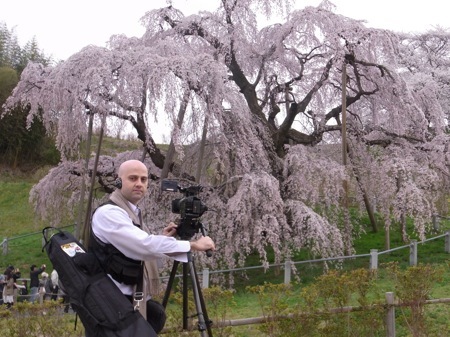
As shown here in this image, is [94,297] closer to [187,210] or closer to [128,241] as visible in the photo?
[128,241]

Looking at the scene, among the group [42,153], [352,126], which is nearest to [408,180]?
[352,126]

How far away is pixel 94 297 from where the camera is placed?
8.05 ft

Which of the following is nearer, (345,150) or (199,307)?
(199,307)

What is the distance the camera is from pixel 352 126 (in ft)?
41.0

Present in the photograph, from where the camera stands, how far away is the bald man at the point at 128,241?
8.14 feet

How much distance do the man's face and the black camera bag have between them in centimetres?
35

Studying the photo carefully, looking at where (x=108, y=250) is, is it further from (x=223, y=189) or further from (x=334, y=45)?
(x=334, y=45)

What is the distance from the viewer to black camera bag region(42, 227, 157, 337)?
2447 mm

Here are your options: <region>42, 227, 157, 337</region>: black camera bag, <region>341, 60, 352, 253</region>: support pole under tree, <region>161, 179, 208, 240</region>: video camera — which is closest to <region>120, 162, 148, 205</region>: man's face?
<region>161, 179, 208, 240</region>: video camera

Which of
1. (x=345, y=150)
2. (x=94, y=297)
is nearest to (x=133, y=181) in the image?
(x=94, y=297)

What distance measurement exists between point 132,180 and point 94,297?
1.94ft

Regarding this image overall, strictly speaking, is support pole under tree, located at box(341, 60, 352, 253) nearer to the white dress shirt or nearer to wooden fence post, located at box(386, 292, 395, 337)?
wooden fence post, located at box(386, 292, 395, 337)

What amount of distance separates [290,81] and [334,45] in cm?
193

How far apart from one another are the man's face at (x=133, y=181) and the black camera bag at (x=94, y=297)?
13.8 inches
